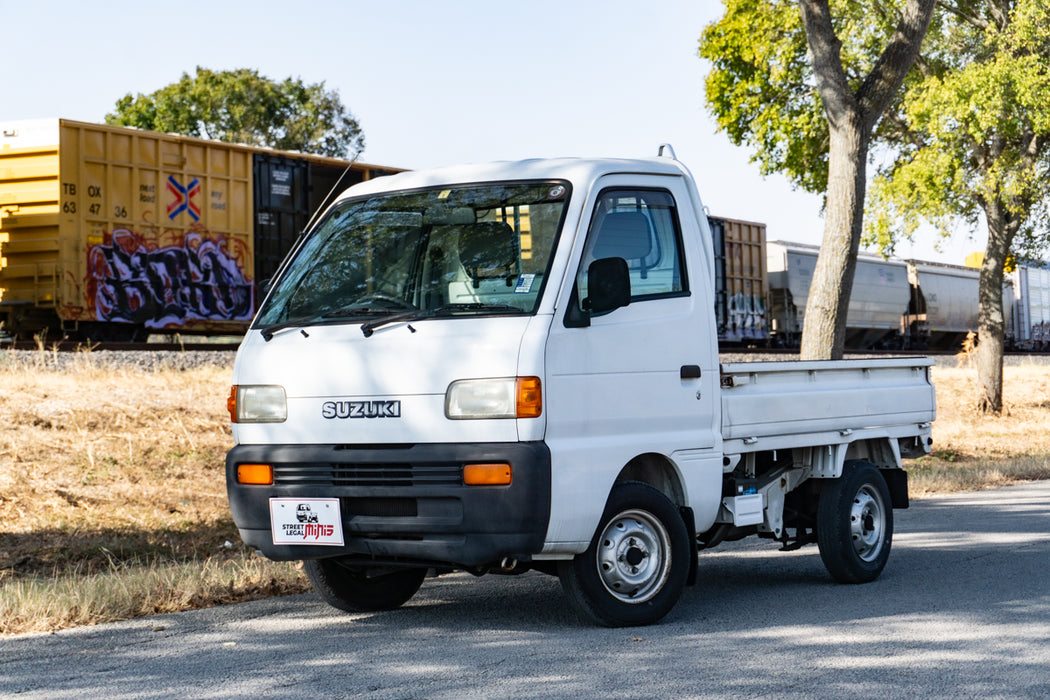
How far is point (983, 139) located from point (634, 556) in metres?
16.8

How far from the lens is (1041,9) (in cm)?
1914

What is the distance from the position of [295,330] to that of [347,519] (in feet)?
3.26

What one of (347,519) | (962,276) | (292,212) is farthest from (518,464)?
(962,276)

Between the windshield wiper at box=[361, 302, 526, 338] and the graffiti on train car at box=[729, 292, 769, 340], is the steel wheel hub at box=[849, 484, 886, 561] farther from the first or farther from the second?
the graffiti on train car at box=[729, 292, 769, 340]

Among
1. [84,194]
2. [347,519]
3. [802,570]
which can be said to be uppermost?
[84,194]

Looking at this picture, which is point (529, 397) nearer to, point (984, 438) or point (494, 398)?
point (494, 398)

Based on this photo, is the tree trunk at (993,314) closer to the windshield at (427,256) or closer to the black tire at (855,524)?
the black tire at (855,524)

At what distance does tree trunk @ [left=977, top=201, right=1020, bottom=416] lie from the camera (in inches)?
885

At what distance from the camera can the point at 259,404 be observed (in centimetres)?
616

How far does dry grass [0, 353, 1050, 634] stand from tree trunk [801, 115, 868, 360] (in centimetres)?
187

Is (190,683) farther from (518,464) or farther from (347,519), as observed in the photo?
(518,464)

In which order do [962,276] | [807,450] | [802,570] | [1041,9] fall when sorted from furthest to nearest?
[962,276] < [1041,9] < [802,570] < [807,450]

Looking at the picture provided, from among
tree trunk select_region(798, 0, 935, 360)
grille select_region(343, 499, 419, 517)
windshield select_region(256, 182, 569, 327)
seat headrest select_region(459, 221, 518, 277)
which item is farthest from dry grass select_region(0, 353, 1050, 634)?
seat headrest select_region(459, 221, 518, 277)

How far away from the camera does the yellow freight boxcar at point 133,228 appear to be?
768 inches
